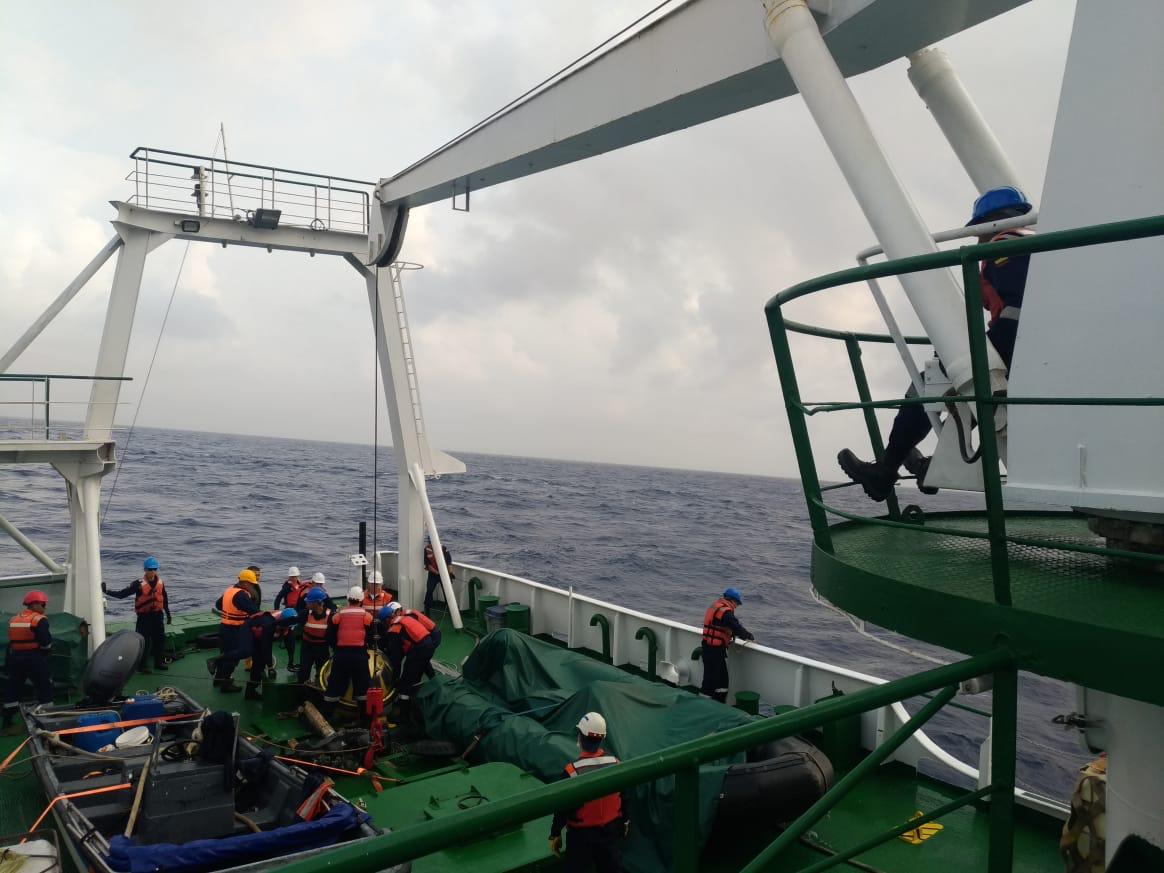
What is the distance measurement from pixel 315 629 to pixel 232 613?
1.22m

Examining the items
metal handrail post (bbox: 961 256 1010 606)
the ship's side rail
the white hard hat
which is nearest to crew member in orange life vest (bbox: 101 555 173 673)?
the ship's side rail

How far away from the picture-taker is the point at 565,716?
689cm

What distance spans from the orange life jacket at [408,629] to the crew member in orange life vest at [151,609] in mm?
3624

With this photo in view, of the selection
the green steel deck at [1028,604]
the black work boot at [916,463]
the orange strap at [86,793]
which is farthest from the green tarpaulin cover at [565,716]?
the green steel deck at [1028,604]

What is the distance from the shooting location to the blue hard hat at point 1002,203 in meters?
3.09

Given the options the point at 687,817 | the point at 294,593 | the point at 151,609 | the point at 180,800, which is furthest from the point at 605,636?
the point at 687,817

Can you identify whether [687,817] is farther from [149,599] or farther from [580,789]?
[149,599]

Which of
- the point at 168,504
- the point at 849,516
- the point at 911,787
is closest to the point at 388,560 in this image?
the point at 911,787

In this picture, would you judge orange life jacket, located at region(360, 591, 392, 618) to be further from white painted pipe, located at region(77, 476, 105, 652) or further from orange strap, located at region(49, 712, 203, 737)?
white painted pipe, located at region(77, 476, 105, 652)

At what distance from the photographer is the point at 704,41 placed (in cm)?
536

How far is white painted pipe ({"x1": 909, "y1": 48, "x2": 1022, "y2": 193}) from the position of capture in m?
4.13

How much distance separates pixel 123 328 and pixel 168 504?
40.7 m

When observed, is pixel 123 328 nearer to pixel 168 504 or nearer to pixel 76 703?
pixel 76 703

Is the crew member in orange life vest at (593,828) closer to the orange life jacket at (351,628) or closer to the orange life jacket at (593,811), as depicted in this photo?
the orange life jacket at (593,811)
